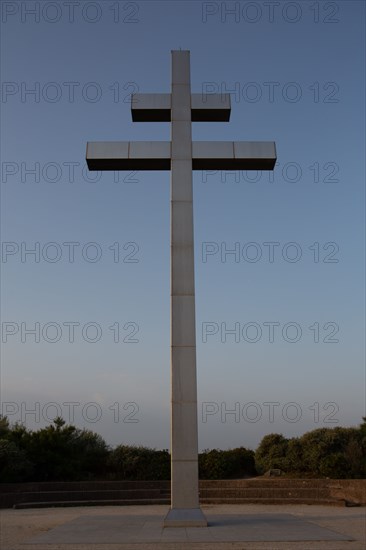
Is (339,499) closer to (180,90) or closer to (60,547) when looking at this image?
(60,547)

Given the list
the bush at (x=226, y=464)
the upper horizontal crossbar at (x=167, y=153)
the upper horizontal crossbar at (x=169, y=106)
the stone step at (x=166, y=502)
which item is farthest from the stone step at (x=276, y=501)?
the upper horizontal crossbar at (x=169, y=106)

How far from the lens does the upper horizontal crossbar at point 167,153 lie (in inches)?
606

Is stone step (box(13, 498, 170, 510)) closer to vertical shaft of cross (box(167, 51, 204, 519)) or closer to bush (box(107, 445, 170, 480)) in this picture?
bush (box(107, 445, 170, 480))

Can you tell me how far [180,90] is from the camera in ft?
52.6

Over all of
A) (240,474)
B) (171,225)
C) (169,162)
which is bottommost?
(240,474)

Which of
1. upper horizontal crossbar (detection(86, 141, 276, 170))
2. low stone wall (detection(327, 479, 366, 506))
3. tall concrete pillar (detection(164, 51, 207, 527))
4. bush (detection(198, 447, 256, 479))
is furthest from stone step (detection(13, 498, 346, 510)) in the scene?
upper horizontal crossbar (detection(86, 141, 276, 170))

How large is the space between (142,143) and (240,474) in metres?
20.4

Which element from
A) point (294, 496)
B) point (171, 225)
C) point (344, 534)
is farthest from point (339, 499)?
point (171, 225)

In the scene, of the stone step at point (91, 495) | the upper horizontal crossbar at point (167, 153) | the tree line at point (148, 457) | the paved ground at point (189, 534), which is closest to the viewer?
the paved ground at point (189, 534)

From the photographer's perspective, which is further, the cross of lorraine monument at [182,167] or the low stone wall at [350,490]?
the low stone wall at [350,490]

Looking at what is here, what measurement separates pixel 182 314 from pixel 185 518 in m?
4.51

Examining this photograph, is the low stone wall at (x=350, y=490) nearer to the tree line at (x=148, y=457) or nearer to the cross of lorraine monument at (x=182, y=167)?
the tree line at (x=148, y=457)

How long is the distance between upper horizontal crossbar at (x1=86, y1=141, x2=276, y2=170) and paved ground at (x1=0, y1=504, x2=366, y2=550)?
880cm

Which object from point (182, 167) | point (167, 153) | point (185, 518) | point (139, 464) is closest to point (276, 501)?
point (139, 464)
